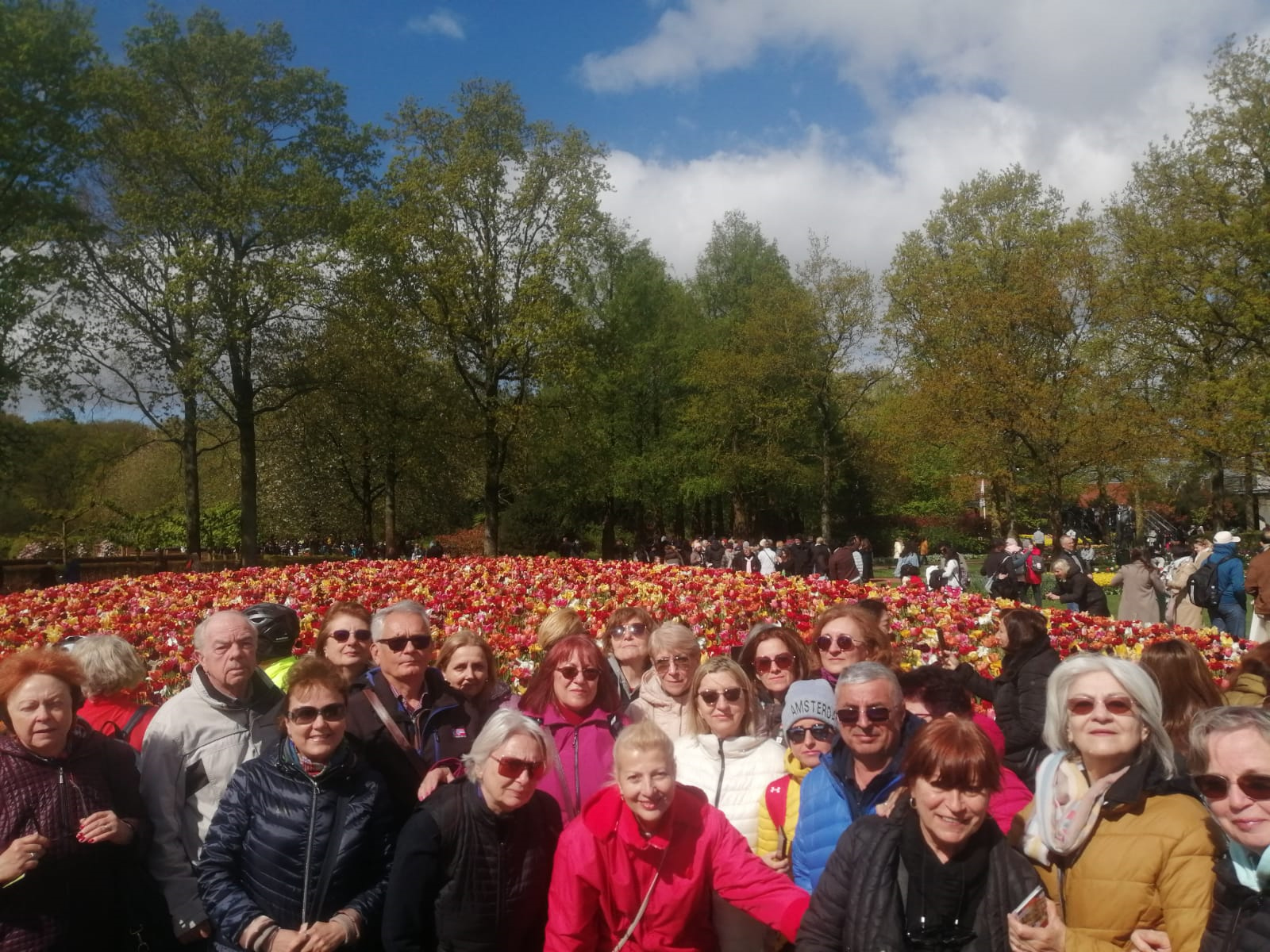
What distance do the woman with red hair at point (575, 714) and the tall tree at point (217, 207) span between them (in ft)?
78.5

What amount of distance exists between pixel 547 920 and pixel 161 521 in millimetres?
46151

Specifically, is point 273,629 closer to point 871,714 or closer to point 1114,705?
point 871,714

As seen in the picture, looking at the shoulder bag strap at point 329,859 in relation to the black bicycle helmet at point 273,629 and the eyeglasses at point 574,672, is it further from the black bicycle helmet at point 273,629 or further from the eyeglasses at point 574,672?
the black bicycle helmet at point 273,629

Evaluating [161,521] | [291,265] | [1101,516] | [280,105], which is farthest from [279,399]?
[1101,516]

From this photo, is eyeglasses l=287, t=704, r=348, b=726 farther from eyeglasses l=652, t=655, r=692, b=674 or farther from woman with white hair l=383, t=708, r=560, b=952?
eyeglasses l=652, t=655, r=692, b=674

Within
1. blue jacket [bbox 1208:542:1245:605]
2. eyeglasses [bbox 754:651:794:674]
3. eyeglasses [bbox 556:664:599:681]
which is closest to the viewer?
eyeglasses [bbox 556:664:599:681]

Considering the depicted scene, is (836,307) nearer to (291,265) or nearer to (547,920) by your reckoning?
(291,265)

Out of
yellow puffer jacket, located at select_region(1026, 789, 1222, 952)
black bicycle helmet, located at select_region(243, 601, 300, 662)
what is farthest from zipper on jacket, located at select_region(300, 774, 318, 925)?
yellow puffer jacket, located at select_region(1026, 789, 1222, 952)

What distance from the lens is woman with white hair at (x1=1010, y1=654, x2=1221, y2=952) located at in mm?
2955

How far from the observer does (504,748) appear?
3555mm

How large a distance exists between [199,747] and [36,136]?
79.6 feet

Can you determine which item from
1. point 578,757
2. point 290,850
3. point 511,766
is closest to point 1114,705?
point 511,766

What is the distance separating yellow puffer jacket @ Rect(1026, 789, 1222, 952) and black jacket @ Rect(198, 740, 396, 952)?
241 cm

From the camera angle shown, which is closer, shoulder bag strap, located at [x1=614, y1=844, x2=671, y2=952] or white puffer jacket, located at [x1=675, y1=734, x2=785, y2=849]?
shoulder bag strap, located at [x1=614, y1=844, x2=671, y2=952]
